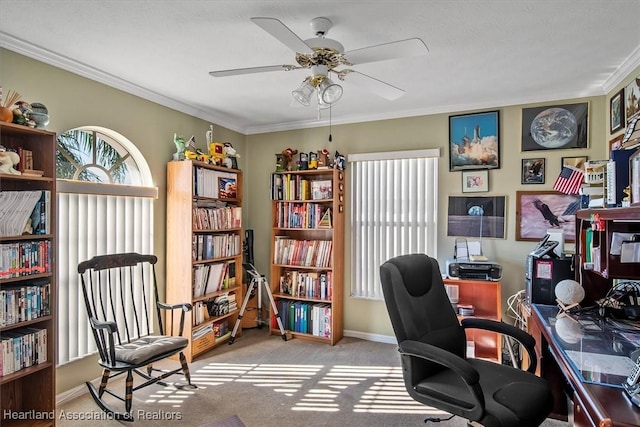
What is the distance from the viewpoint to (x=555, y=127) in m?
3.08

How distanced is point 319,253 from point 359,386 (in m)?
1.43

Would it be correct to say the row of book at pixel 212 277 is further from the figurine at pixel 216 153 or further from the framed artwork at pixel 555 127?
the framed artwork at pixel 555 127

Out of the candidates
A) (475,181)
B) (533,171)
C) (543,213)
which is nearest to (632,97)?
(533,171)

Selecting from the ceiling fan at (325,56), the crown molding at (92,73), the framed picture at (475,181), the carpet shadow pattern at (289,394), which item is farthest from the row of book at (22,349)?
the framed picture at (475,181)

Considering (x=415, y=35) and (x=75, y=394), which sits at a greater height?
(x=415, y=35)

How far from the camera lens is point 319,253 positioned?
3.77m

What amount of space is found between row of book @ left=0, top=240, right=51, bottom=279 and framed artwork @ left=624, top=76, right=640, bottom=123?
12.8ft

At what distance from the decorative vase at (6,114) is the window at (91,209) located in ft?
1.93

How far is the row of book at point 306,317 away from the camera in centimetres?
368

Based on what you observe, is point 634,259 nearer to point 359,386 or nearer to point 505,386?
point 505,386

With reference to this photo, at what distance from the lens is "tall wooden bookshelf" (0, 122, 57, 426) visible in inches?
77.1

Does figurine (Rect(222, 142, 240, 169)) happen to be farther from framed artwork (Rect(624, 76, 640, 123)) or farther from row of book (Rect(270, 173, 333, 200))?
framed artwork (Rect(624, 76, 640, 123))

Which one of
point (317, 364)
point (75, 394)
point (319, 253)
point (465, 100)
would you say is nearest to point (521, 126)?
point (465, 100)

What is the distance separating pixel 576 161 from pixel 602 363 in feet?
7.43
